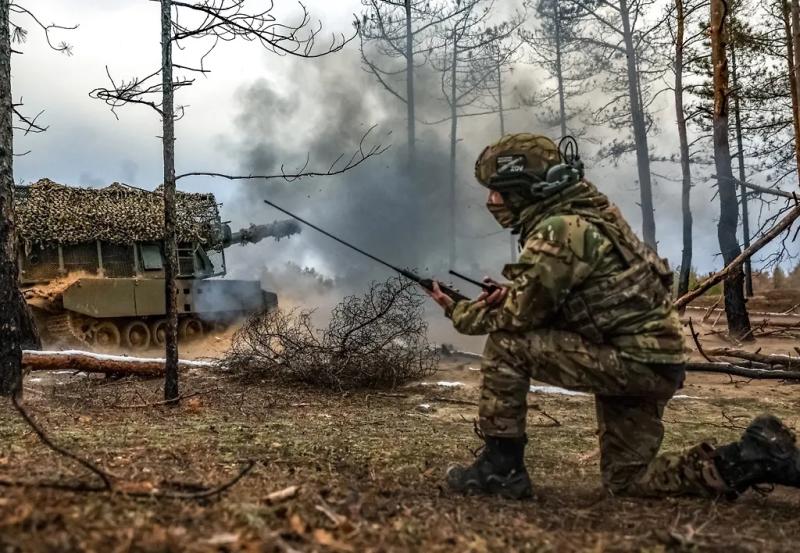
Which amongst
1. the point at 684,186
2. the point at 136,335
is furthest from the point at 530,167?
the point at 684,186

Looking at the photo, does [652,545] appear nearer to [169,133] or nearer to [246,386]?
[169,133]

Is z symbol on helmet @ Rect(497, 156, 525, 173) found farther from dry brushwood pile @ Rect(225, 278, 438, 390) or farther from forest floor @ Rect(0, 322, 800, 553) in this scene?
dry brushwood pile @ Rect(225, 278, 438, 390)

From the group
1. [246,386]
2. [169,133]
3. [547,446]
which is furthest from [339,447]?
[246,386]

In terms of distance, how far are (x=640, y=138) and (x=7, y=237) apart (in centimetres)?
2034

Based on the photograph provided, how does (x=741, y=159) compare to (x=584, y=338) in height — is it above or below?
above

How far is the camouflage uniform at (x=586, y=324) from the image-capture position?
3.27 metres

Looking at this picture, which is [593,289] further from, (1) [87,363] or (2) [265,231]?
(2) [265,231]

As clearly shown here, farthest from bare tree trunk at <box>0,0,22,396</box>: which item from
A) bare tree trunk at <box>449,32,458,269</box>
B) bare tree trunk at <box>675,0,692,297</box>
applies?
bare tree trunk at <box>449,32,458,269</box>

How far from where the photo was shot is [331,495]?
10.0 feet

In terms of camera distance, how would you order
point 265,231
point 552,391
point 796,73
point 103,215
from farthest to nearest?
point 265,231 < point 103,215 < point 796,73 < point 552,391

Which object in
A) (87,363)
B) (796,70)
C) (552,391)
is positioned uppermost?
(796,70)

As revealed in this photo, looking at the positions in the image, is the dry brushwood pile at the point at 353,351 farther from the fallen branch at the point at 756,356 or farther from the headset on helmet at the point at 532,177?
the headset on helmet at the point at 532,177

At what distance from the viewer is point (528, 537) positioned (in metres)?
2.63

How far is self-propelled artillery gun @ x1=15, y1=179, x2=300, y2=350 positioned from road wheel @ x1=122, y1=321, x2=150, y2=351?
2 centimetres
